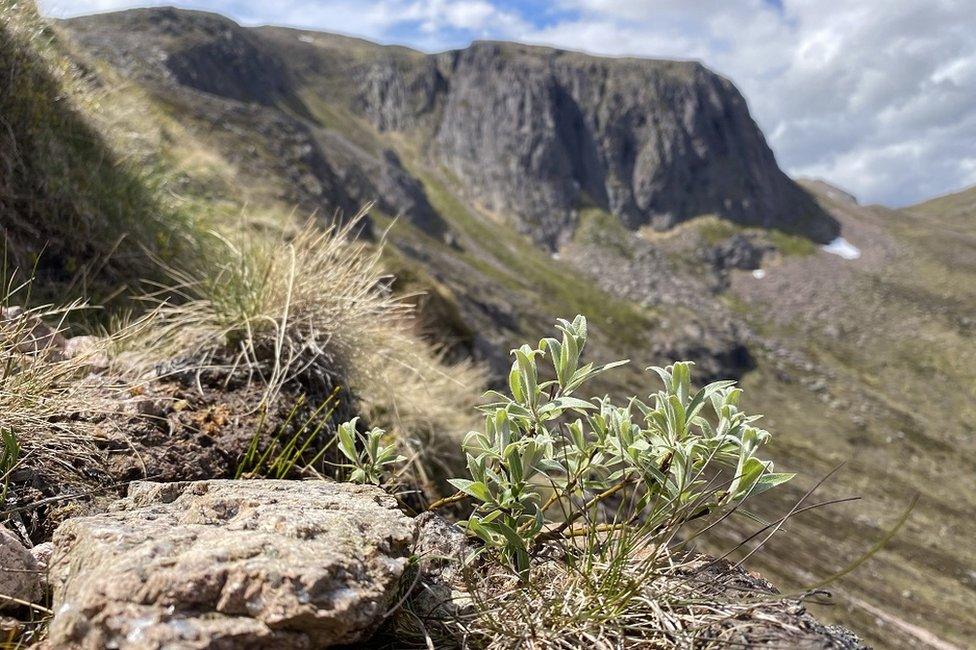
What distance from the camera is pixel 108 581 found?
1.37 metres

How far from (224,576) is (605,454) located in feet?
3.94

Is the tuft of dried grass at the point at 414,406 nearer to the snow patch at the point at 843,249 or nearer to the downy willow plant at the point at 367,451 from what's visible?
the downy willow plant at the point at 367,451

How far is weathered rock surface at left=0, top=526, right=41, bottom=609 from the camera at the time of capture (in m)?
1.55

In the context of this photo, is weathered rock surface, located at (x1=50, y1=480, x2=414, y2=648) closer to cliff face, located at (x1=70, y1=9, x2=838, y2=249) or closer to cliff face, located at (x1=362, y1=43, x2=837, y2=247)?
cliff face, located at (x1=70, y1=9, x2=838, y2=249)

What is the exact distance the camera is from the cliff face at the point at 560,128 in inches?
4621

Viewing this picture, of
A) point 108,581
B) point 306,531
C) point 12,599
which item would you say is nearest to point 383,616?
point 306,531

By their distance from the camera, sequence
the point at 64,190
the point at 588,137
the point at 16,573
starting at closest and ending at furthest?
the point at 16,573 < the point at 64,190 < the point at 588,137

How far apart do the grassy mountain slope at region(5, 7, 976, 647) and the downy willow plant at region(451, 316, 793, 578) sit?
494 cm

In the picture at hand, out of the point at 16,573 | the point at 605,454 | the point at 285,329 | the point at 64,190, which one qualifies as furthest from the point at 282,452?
the point at 64,190

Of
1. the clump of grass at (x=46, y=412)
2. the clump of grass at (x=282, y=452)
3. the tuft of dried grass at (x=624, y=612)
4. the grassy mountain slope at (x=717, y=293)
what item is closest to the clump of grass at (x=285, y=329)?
the clump of grass at (x=282, y=452)

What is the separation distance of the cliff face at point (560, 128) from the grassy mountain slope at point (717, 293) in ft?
5.37

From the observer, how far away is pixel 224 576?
4.69 ft

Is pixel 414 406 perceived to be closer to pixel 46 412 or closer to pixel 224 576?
pixel 46 412

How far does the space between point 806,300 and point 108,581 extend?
107 m
